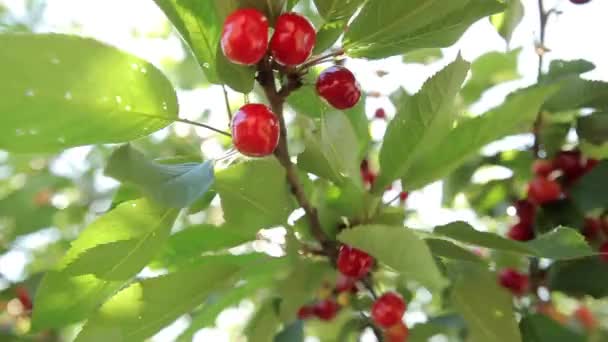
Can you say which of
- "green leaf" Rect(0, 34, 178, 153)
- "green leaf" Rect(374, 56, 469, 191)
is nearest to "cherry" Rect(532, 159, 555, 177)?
"green leaf" Rect(374, 56, 469, 191)

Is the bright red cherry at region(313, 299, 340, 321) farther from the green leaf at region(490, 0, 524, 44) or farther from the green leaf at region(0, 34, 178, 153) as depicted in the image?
the green leaf at region(0, 34, 178, 153)

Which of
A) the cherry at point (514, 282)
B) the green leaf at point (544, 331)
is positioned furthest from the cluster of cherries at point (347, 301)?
the cherry at point (514, 282)

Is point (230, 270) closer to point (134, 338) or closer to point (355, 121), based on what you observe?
point (134, 338)

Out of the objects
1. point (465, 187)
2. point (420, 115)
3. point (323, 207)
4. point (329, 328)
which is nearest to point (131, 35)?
point (329, 328)

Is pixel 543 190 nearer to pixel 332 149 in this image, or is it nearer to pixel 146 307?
pixel 332 149

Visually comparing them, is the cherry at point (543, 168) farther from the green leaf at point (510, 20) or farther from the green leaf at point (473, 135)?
the green leaf at point (473, 135)
